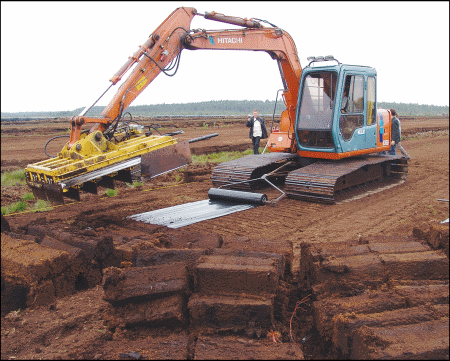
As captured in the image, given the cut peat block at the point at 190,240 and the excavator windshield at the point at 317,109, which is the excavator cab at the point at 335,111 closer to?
the excavator windshield at the point at 317,109

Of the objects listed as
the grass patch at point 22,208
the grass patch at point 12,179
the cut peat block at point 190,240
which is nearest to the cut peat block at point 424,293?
the cut peat block at point 190,240

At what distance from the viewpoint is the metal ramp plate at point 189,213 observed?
280 inches

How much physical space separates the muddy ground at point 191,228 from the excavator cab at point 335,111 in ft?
4.65

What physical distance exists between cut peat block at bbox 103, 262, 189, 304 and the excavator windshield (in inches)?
249

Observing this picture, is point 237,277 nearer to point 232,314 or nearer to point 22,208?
point 232,314

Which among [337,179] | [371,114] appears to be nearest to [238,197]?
[337,179]

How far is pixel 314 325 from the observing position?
348cm

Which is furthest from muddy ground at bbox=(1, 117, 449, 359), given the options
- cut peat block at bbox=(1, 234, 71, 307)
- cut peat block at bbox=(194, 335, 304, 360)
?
cut peat block at bbox=(1, 234, 71, 307)

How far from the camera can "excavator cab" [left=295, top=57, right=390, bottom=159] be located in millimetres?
8906

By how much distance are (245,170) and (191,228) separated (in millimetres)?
3136

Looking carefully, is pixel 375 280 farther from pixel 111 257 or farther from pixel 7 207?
pixel 7 207

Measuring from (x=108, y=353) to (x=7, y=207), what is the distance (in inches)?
286

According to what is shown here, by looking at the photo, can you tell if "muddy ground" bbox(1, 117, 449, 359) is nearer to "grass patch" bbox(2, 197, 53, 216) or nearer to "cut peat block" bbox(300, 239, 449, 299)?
"cut peat block" bbox(300, 239, 449, 299)

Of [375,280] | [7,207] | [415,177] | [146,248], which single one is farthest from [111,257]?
[415,177]
